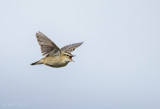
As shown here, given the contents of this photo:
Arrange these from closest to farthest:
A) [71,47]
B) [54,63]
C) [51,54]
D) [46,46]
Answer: [46,46]
[54,63]
[51,54]
[71,47]

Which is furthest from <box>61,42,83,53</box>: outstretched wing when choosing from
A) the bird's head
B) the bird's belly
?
the bird's belly

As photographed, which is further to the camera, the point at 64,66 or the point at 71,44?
the point at 71,44

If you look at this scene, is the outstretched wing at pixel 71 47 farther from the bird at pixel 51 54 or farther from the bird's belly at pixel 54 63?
the bird's belly at pixel 54 63

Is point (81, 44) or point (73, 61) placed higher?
point (81, 44)

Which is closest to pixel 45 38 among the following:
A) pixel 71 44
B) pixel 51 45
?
pixel 51 45

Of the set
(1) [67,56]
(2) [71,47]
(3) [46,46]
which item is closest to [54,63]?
(1) [67,56]

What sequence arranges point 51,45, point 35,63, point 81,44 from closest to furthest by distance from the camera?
1. point 51,45
2. point 35,63
3. point 81,44

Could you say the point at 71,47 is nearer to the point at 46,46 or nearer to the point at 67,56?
the point at 67,56

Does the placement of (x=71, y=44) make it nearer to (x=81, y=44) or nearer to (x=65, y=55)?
(x=81, y=44)

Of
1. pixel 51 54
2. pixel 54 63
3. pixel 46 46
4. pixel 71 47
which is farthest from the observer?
pixel 71 47
